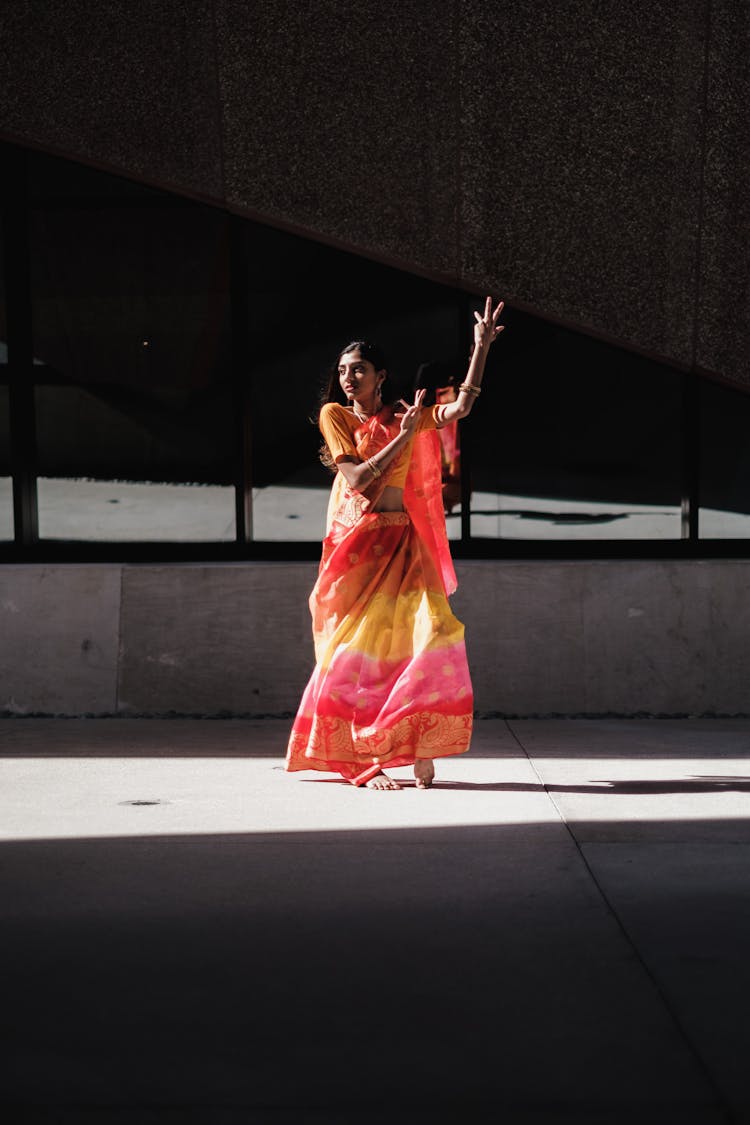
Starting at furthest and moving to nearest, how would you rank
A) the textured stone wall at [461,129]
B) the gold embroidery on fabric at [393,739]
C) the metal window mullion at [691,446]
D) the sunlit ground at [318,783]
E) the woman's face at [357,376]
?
the metal window mullion at [691,446] → the textured stone wall at [461,129] → the woman's face at [357,376] → the gold embroidery on fabric at [393,739] → the sunlit ground at [318,783]

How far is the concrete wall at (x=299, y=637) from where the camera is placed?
25.9 ft

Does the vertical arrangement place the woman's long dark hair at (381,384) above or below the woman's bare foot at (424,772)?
above

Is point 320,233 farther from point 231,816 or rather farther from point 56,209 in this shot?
point 231,816

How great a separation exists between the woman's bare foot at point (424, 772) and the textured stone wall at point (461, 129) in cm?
342

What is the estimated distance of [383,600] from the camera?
19.7 ft

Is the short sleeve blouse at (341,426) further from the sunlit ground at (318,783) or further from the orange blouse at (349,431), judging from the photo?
the sunlit ground at (318,783)

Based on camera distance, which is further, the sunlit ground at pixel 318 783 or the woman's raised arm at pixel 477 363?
the woman's raised arm at pixel 477 363

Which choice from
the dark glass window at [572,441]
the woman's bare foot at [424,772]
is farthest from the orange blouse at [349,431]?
the dark glass window at [572,441]

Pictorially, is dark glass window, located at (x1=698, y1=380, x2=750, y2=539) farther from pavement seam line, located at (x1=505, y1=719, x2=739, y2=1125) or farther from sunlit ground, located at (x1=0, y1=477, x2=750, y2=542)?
pavement seam line, located at (x1=505, y1=719, x2=739, y2=1125)

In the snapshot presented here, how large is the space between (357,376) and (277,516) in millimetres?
2680

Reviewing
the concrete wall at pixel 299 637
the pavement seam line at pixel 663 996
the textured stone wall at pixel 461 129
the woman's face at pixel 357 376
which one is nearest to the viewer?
the pavement seam line at pixel 663 996

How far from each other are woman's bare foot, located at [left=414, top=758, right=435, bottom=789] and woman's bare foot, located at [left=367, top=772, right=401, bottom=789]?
93mm

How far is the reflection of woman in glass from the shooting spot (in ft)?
19.0

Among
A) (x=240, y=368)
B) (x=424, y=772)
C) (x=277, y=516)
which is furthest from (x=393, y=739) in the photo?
(x=240, y=368)
